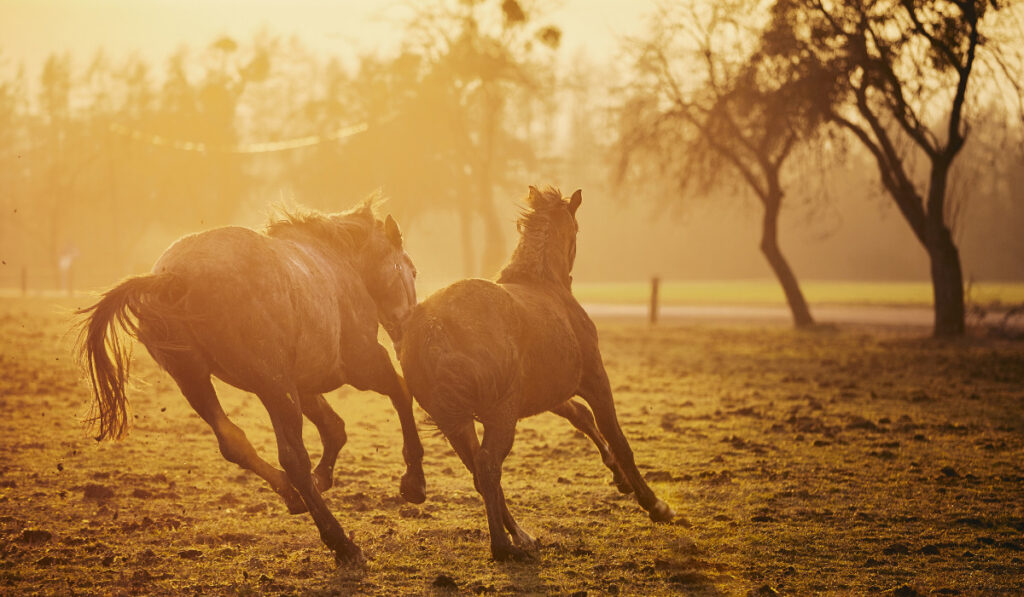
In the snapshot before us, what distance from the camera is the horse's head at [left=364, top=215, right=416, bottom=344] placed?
629cm

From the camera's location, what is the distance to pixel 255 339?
4918 mm

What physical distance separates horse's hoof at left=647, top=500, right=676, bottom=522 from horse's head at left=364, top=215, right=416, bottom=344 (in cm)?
203

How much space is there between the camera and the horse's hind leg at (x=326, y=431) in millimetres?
6023

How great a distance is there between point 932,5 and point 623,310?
16.2 meters

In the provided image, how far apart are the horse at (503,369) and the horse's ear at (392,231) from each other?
792 mm

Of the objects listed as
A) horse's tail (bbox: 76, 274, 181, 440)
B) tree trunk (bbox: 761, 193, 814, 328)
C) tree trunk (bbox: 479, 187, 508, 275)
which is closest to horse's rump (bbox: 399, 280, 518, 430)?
horse's tail (bbox: 76, 274, 181, 440)

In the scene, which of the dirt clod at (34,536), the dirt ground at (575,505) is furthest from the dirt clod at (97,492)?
the dirt clod at (34,536)

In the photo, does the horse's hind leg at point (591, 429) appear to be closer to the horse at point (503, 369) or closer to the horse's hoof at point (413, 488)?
the horse at point (503, 369)

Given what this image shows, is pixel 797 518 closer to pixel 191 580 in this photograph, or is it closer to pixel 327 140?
pixel 191 580

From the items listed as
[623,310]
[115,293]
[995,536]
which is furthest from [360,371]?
[623,310]

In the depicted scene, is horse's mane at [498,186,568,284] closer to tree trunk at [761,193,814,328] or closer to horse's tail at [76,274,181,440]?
horse's tail at [76,274,181,440]

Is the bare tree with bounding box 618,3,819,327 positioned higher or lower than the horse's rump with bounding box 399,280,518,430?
higher

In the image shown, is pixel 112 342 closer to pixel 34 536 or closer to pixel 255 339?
pixel 255 339

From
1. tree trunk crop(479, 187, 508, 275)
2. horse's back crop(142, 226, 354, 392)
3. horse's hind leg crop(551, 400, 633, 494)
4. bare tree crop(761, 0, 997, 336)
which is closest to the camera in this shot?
horse's back crop(142, 226, 354, 392)
